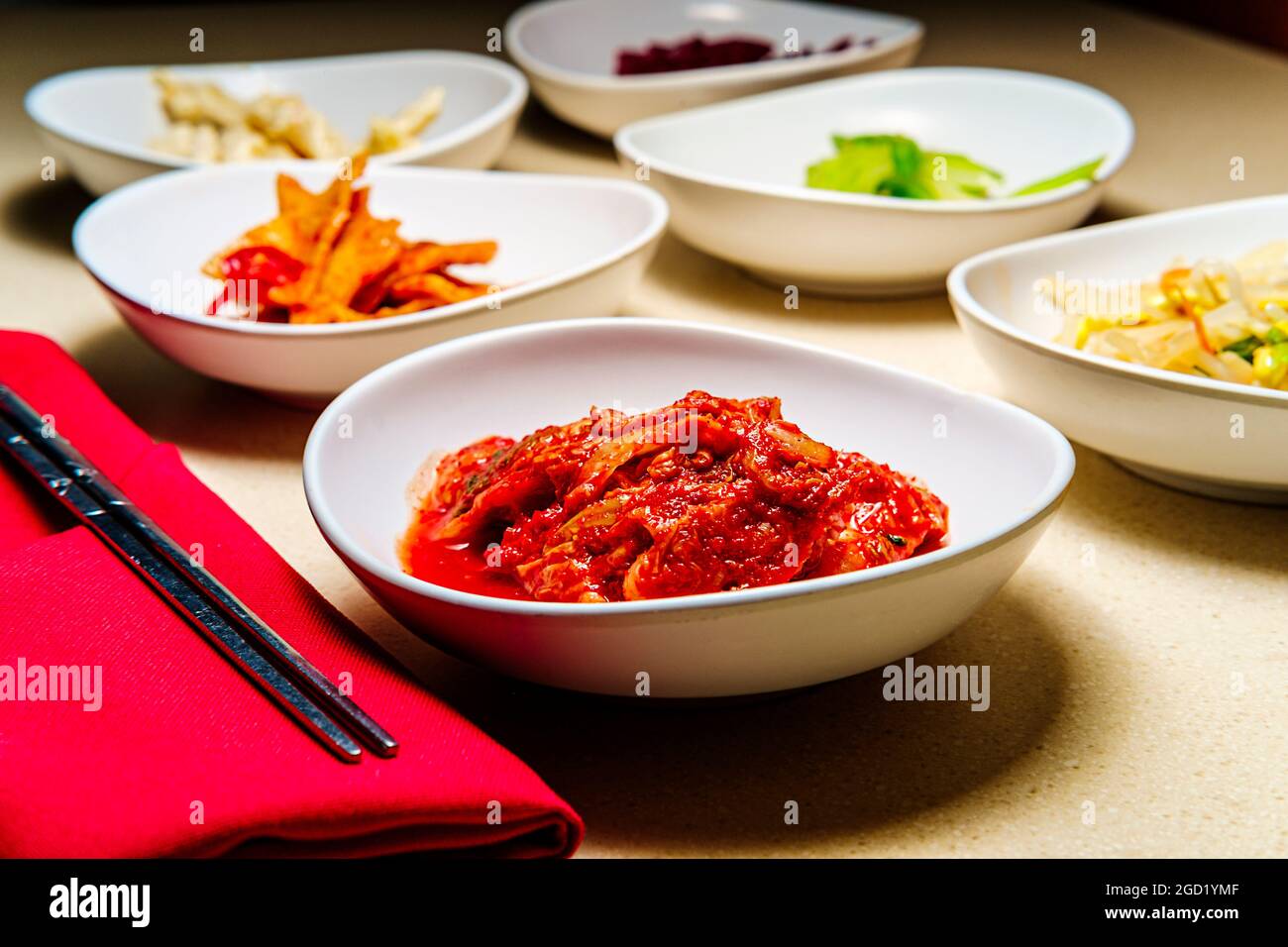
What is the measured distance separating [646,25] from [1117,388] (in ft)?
6.26

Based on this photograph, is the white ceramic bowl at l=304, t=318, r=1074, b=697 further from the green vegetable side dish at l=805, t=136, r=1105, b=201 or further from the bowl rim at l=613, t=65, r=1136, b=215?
the green vegetable side dish at l=805, t=136, r=1105, b=201

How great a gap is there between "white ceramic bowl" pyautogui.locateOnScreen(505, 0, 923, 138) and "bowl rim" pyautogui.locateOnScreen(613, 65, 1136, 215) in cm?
3

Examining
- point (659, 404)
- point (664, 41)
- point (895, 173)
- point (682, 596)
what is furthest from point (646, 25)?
point (682, 596)

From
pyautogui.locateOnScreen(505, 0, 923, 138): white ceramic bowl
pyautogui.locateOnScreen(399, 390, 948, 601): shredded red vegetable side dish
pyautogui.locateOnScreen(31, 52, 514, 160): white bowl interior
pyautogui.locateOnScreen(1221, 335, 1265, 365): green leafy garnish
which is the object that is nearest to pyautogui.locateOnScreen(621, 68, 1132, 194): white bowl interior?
pyautogui.locateOnScreen(505, 0, 923, 138): white ceramic bowl

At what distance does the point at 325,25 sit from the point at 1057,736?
2.83 m

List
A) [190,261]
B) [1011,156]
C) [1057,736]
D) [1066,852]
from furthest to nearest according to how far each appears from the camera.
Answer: [1011,156] → [190,261] → [1057,736] → [1066,852]

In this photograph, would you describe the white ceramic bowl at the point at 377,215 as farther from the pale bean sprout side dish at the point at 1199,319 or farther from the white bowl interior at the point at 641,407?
the pale bean sprout side dish at the point at 1199,319

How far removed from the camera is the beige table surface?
0.90 meters

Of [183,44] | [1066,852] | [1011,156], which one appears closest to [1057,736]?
[1066,852]

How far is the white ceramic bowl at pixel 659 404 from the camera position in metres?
0.85

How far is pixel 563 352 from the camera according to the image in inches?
51.8

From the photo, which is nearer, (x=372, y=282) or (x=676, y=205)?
(x=372, y=282)

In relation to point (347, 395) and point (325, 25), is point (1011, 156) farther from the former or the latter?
point (325, 25)

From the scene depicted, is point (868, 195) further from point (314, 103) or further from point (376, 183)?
point (314, 103)
